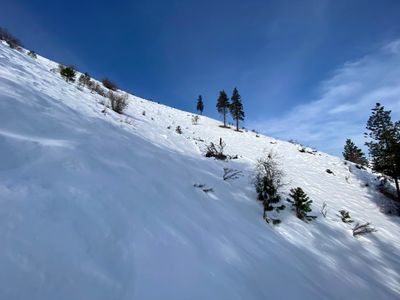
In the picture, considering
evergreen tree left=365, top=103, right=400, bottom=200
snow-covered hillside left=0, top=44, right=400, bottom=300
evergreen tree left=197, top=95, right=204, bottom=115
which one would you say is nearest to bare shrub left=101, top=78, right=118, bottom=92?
snow-covered hillside left=0, top=44, right=400, bottom=300

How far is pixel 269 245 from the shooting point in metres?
4.34

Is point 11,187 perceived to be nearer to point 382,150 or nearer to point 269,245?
point 269,245

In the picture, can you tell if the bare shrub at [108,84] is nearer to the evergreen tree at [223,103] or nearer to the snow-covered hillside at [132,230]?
the snow-covered hillside at [132,230]

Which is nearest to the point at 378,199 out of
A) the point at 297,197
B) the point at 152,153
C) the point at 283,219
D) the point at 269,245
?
the point at 297,197

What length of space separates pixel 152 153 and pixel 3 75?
10.6 ft

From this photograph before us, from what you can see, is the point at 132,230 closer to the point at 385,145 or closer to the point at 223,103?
the point at 385,145

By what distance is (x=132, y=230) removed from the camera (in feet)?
8.98

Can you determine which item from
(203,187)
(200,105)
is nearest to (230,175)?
(203,187)

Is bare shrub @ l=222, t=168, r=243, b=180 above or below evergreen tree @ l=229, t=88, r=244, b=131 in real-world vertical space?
below

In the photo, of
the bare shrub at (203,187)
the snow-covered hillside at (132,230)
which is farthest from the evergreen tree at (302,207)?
the bare shrub at (203,187)

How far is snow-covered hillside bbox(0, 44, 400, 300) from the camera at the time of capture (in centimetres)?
199

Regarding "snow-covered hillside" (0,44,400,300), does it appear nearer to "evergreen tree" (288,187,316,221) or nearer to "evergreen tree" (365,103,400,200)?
"evergreen tree" (288,187,316,221)

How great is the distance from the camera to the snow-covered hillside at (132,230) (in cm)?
199

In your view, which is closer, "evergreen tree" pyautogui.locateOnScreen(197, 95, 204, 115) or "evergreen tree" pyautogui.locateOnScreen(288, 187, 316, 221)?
"evergreen tree" pyautogui.locateOnScreen(288, 187, 316, 221)
